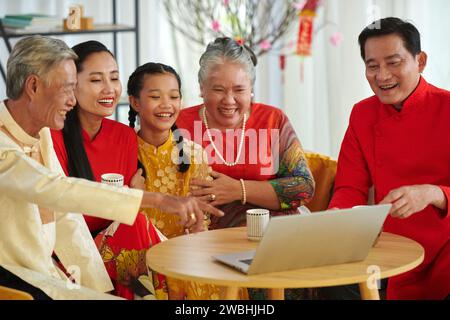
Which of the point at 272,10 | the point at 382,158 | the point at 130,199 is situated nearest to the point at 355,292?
the point at 382,158

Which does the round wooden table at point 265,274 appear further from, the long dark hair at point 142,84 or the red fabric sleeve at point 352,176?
the long dark hair at point 142,84

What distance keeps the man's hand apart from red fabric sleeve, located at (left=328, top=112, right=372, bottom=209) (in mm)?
356

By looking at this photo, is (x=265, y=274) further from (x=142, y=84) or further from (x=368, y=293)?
(x=142, y=84)

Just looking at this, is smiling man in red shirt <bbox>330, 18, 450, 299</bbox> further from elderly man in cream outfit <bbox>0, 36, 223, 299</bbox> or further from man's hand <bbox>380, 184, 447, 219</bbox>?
elderly man in cream outfit <bbox>0, 36, 223, 299</bbox>

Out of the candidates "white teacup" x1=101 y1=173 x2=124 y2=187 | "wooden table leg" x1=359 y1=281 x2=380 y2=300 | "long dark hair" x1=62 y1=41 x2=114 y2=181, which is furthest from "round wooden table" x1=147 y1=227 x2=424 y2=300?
"long dark hair" x1=62 y1=41 x2=114 y2=181

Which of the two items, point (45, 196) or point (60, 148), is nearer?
point (45, 196)

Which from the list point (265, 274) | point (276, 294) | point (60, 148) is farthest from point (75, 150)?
point (265, 274)

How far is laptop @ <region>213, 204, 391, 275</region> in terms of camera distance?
2072 mm

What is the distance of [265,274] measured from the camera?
2.16 metres

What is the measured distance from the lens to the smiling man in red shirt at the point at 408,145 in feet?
9.16

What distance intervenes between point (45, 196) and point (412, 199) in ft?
3.37

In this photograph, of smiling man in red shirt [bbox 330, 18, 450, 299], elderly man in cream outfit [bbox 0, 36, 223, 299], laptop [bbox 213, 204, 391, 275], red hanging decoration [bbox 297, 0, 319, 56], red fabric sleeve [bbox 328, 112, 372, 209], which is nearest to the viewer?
laptop [bbox 213, 204, 391, 275]

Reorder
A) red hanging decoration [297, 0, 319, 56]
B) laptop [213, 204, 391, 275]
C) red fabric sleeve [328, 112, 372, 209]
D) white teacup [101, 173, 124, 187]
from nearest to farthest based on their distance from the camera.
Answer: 1. laptop [213, 204, 391, 275]
2. white teacup [101, 173, 124, 187]
3. red fabric sleeve [328, 112, 372, 209]
4. red hanging decoration [297, 0, 319, 56]

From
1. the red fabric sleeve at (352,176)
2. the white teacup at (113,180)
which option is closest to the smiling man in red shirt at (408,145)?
the red fabric sleeve at (352,176)
